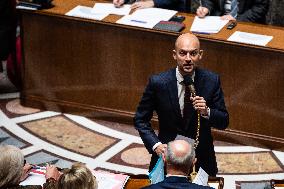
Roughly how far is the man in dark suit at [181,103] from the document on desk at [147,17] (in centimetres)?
223

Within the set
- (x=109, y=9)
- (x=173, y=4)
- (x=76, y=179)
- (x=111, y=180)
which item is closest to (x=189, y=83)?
(x=111, y=180)

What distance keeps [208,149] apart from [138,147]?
2.12 metres

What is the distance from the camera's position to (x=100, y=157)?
6078mm

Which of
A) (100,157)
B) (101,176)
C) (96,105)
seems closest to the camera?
(101,176)

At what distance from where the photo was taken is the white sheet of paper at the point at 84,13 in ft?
21.4

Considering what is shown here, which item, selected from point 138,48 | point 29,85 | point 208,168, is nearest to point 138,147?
point 138,48

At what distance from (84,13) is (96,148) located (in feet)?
4.77

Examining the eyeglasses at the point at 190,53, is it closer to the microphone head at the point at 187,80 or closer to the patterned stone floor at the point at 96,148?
the microphone head at the point at 187,80

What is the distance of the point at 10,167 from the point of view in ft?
11.7

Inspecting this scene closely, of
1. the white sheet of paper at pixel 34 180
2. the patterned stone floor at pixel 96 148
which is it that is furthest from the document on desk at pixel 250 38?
the white sheet of paper at pixel 34 180

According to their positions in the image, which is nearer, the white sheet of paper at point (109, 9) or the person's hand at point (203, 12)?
the person's hand at point (203, 12)

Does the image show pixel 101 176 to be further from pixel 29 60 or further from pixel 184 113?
pixel 29 60

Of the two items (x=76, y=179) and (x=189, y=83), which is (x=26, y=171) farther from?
(x=189, y=83)

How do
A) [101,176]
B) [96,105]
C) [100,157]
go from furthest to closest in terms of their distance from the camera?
[96,105] < [100,157] < [101,176]
